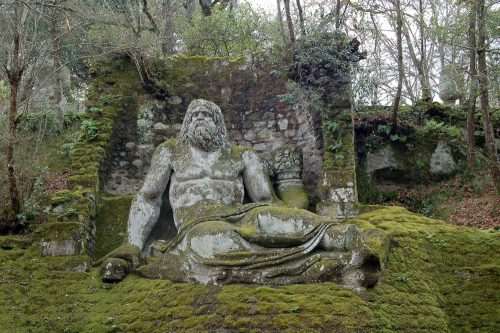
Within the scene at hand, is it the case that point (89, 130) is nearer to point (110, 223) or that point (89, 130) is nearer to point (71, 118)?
point (110, 223)

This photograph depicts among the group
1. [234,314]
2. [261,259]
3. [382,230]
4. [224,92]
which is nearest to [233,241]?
[261,259]

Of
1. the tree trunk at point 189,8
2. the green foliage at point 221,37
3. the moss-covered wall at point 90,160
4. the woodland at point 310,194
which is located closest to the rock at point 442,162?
the woodland at point 310,194

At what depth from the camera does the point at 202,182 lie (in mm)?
6754

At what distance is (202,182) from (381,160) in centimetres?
420

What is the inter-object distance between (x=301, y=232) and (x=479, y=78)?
16.7 feet

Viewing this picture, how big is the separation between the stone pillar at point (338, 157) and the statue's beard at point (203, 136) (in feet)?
5.34

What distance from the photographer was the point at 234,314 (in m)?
4.95

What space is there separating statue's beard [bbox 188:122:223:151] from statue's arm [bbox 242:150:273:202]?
0.39m

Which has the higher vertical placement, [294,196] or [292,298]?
[294,196]

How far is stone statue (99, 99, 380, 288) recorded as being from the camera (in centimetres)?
534

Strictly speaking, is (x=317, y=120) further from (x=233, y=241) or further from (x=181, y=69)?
(x=233, y=241)

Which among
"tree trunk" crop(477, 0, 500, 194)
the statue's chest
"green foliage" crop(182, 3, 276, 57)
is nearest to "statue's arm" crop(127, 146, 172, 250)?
the statue's chest

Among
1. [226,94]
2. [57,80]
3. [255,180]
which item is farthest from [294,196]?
[57,80]

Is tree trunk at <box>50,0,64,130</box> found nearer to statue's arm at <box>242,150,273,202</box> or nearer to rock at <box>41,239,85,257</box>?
rock at <box>41,239,85,257</box>
